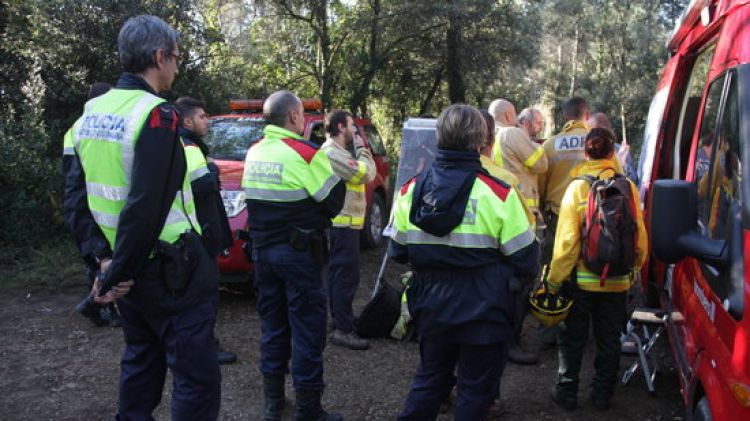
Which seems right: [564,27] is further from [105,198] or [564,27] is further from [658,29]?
[105,198]

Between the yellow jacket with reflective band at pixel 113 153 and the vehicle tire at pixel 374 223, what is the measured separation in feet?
20.5

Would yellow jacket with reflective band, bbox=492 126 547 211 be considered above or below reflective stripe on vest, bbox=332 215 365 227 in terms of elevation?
above

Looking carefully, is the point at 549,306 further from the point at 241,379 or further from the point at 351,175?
the point at 241,379

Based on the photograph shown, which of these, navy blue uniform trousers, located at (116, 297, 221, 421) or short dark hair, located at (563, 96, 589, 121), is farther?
short dark hair, located at (563, 96, 589, 121)

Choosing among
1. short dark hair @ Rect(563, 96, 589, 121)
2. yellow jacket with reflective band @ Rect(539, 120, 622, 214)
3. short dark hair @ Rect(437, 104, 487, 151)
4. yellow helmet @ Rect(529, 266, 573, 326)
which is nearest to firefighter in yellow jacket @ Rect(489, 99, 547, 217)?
yellow jacket with reflective band @ Rect(539, 120, 622, 214)

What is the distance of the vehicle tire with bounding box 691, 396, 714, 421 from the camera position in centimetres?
258

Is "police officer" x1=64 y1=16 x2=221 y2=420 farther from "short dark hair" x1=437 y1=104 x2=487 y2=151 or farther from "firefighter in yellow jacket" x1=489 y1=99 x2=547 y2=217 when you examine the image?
"firefighter in yellow jacket" x1=489 y1=99 x2=547 y2=217

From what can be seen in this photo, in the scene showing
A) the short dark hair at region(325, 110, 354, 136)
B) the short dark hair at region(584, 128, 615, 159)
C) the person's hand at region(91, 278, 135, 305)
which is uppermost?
the short dark hair at region(325, 110, 354, 136)

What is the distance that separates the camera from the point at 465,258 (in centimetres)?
300

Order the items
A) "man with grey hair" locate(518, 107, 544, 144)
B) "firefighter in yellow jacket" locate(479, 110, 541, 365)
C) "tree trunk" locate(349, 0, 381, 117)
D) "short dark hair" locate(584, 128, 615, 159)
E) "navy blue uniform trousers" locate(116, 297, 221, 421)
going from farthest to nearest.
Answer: "tree trunk" locate(349, 0, 381, 117)
"man with grey hair" locate(518, 107, 544, 144)
"short dark hair" locate(584, 128, 615, 159)
"firefighter in yellow jacket" locate(479, 110, 541, 365)
"navy blue uniform trousers" locate(116, 297, 221, 421)

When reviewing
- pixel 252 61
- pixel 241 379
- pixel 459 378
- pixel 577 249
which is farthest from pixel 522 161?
pixel 252 61

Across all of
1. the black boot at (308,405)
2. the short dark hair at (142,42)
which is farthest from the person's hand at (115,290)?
the black boot at (308,405)

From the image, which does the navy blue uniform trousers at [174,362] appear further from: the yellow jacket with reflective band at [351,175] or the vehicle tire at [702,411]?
the yellow jacket with reflective band at [351,175]

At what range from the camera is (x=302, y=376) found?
13.3 feet
